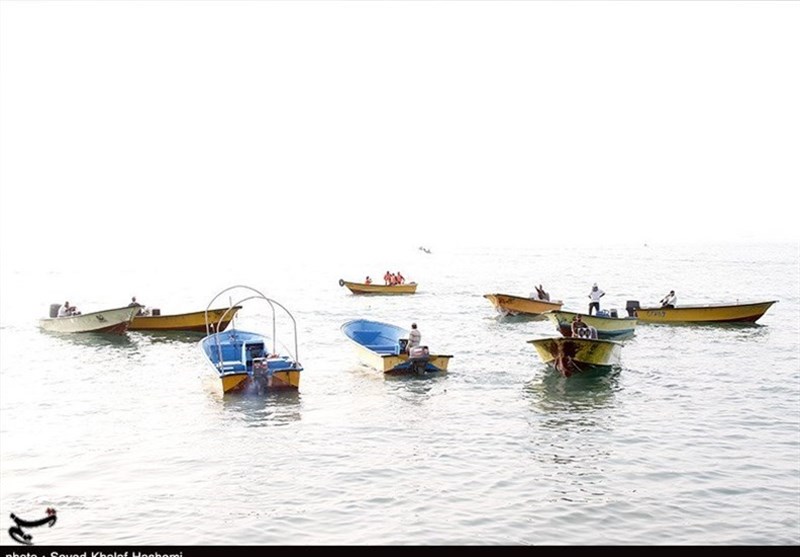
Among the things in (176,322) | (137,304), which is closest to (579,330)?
(176,322)

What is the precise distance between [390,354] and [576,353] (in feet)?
22.2

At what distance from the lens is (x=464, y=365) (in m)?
30.2

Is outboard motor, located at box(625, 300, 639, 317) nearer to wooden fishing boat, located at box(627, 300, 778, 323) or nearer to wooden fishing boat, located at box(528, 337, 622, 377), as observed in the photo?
wooden fishing boat, located at box(627, 300, 778, 323)

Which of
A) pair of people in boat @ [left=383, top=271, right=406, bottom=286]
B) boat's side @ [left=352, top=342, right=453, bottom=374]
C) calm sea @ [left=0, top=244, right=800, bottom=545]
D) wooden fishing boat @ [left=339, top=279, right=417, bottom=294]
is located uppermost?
pair of people in boat @ [left=383, top=271, right=406, bottom=286]

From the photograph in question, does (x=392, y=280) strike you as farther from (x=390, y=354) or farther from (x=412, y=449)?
(x=412, y=449)

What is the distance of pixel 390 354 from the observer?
2734cm

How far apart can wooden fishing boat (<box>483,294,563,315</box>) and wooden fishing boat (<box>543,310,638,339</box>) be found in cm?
870

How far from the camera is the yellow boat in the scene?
4003 cm

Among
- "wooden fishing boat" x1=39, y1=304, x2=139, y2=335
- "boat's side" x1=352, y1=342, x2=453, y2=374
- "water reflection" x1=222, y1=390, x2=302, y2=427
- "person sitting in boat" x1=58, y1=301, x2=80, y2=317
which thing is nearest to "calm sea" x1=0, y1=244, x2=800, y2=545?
"water reflection" x1=222, y1=390, x2=302, y2=427

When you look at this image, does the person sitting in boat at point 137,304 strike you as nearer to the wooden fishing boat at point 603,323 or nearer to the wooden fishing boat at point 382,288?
the wooden fishing boat at point 603,323

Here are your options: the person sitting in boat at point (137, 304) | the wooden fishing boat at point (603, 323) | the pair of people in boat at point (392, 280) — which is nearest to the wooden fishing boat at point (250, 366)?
the person sitting in boat at point (137, 304)

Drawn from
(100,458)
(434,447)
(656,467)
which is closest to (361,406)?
(434,447)

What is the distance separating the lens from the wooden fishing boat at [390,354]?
2661 cm
